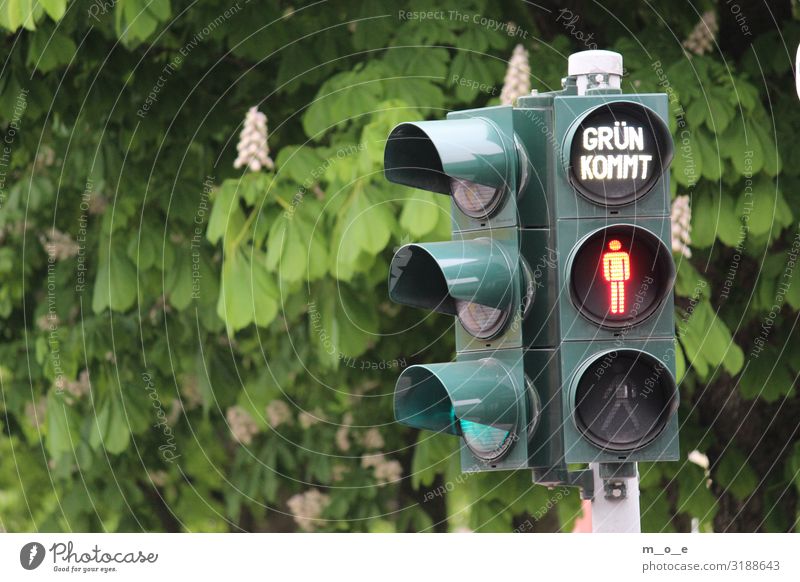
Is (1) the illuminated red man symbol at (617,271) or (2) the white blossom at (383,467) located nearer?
(1) the illuminated red man symbol at (617,271)

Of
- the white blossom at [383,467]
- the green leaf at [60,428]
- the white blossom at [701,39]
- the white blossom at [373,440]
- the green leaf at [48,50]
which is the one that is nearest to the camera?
the green leaf at [48,50]

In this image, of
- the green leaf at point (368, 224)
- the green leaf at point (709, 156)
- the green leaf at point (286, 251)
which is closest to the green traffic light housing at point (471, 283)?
the green leaf at point (368, 224)

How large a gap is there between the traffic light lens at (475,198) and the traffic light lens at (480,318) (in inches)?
13.2

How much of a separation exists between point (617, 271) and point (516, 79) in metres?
2.62

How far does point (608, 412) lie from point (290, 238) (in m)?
2.56

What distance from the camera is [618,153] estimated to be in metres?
5.55

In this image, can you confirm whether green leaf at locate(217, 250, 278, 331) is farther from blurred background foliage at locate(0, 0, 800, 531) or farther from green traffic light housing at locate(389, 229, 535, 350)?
green traffic light housing at locate(389, 229, 535, 350)

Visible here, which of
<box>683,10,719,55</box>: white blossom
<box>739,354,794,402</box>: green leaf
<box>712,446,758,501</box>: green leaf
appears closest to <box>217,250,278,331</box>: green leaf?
<box>683,10,719,55</box>: white blossom

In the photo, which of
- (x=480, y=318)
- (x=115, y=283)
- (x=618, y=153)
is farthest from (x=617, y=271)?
(x=115, y=283)

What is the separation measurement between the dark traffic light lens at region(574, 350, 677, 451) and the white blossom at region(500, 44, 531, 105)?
2708 millimetres

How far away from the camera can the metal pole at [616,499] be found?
556 centimetres

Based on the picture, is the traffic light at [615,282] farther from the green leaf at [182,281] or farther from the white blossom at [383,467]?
the white blossom at [383,467]
